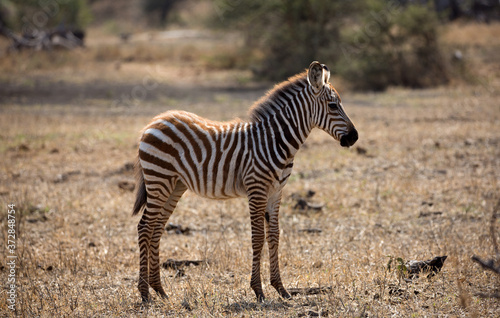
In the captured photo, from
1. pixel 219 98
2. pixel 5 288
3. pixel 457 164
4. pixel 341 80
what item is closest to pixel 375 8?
pixel 341 80

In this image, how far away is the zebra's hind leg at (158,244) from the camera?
5762mm

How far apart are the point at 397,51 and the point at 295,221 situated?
14.7 metres

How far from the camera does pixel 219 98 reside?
19250 millimetres

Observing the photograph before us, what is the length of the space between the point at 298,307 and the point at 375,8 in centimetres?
1826

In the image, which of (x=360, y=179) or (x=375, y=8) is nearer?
(x=360, y=179)

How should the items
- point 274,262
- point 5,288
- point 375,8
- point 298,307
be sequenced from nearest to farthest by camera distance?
point 298,307, point 274,262, point 5,288, point 375,8

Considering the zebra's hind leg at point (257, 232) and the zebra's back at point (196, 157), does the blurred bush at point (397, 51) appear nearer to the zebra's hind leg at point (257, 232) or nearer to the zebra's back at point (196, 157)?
the zebra's back at point (196, 157)

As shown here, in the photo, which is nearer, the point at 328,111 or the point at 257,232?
the point at 257,232

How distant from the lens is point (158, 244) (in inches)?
233

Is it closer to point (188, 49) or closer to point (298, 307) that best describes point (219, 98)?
point (188, 49)

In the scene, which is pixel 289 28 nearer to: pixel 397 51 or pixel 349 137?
pixel 397 51

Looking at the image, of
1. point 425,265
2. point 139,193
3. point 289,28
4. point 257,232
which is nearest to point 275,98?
point 257,232

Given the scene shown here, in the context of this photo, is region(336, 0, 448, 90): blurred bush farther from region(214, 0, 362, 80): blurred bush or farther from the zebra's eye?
the zebra's eye

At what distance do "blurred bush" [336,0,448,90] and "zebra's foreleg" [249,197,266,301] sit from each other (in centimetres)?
1669
